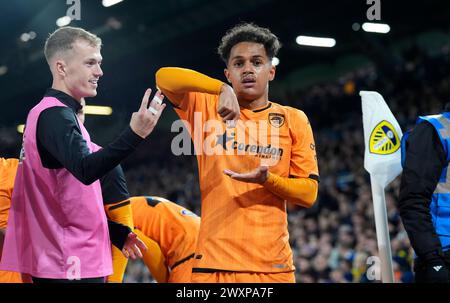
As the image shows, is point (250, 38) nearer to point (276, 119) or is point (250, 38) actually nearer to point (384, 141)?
point (276, 119)

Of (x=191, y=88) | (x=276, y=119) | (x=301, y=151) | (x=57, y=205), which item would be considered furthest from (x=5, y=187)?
(x=301, y=151)

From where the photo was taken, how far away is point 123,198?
146 inches

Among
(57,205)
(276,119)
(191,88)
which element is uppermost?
(191,88)

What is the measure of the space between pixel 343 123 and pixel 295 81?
499 cm

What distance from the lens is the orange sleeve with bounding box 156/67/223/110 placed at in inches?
135

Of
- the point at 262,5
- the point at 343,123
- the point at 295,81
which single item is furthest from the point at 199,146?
the point at 295,81

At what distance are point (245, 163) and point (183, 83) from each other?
52 centimetres

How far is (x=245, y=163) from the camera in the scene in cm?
359

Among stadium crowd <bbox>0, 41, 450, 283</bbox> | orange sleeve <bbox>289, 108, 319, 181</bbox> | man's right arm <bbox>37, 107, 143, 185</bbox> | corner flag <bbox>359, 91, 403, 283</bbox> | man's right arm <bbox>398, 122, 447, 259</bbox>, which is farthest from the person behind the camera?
stadium crowd <bbox>0, 41, 450, 283</bbox>

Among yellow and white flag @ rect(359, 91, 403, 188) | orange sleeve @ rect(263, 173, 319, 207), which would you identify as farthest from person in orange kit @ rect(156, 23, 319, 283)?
yellow and white flag @ rect(359, 91, 403, 188)

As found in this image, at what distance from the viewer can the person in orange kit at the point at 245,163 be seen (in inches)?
135

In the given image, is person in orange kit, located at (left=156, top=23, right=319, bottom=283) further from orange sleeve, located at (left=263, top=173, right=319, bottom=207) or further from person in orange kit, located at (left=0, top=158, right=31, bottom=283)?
person in orange kit, located at (left=0, top=158, right=31, bottom=283)
